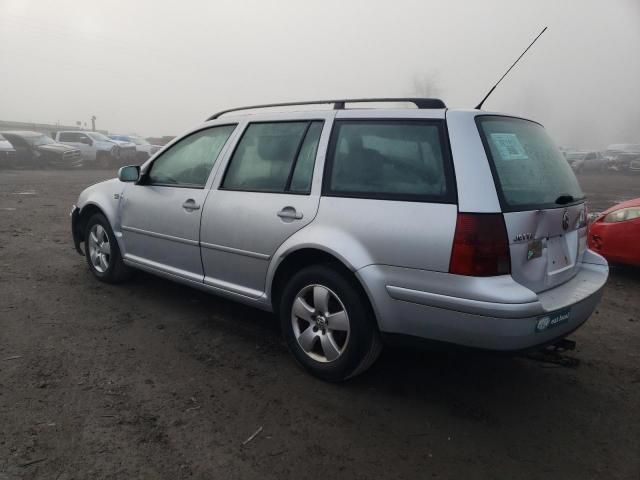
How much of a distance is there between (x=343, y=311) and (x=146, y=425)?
3.94 feet

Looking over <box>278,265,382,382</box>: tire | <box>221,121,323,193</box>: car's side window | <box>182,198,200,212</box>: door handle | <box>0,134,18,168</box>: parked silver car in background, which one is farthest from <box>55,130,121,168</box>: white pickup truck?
<box>278,265,382,382</box>: tire

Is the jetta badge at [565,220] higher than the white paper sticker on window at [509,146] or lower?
lower

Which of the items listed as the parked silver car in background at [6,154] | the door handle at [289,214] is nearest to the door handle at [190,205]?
the door handle at [289,214]

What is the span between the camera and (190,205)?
3758mm

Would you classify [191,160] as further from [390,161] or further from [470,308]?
[470,308]

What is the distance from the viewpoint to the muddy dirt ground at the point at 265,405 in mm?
2305

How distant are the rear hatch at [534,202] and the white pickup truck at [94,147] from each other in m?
22.2

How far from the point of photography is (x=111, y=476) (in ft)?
7.13

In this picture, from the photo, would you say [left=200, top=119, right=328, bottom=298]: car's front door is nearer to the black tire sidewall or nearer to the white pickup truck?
the black tire sidewall

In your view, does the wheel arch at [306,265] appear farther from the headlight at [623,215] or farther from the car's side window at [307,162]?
the headlight at [623,215]

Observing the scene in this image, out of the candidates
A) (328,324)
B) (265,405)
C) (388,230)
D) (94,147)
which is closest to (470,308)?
(388,230)

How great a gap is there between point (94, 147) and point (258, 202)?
2135 cm

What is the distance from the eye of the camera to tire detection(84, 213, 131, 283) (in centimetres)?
463

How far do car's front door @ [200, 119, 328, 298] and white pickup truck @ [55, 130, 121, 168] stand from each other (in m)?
20.7
